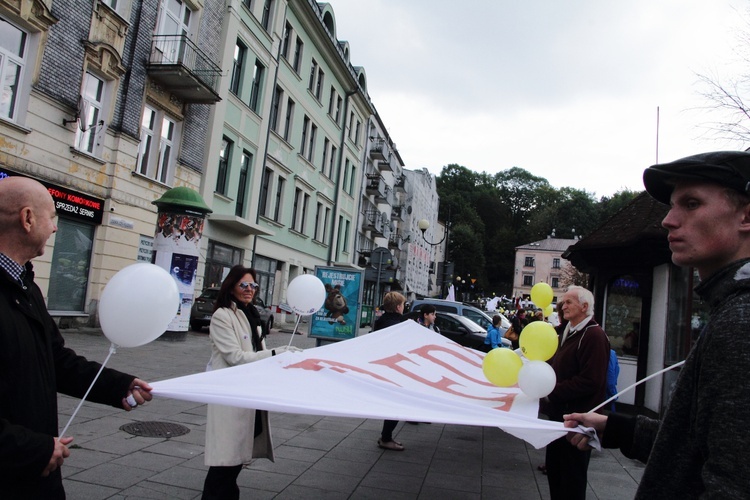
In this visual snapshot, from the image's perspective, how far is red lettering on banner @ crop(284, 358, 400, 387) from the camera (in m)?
4.00

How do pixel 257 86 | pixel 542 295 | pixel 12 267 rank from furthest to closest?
pixel 257 86
pixel 542 295
pixel 12 267

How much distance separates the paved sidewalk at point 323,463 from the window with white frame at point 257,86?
62.5 ft

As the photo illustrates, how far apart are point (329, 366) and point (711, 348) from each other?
Result: 297 cm

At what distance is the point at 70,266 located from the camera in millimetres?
15469

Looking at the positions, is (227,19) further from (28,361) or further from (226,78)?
(28,361)

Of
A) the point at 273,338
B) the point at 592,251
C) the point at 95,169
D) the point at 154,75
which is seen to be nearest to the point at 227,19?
the point at 154,75

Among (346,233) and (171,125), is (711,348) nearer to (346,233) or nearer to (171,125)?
(171,125)

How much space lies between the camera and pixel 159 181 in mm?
18578

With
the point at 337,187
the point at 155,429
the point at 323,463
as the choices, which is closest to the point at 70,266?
the point at 155,429

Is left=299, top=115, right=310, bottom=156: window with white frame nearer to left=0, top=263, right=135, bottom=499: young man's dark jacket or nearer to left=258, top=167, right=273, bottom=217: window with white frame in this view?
left=258, top=167, right=273, bottom=217: window with white frame

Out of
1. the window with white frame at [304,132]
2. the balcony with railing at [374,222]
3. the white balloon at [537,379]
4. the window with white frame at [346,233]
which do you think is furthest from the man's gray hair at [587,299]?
the balcony with railing at [374,222]

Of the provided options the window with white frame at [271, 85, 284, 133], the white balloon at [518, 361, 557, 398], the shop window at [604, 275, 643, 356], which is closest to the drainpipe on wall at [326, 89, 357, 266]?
the window with white frame at [271, 85, 284, 133]

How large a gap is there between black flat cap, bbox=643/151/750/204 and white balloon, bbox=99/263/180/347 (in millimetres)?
2541

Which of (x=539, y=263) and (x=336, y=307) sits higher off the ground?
(x=539, y=263)
